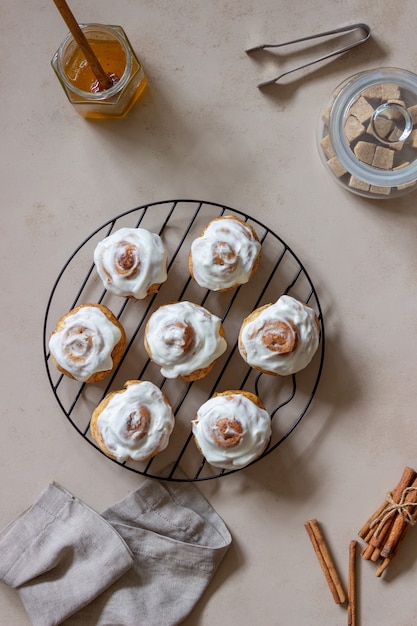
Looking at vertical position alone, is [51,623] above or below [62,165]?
below

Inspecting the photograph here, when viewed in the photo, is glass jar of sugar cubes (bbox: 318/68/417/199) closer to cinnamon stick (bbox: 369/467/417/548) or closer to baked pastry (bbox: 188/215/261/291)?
baked pastry (bbox: 188/215/261/291)

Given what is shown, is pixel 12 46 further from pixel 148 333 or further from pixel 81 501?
pixel 81 501

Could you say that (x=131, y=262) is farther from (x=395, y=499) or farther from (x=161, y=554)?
(x=395, y=499)

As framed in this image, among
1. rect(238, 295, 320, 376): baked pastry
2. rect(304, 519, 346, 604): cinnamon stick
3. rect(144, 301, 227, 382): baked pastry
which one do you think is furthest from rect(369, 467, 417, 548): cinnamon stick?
rect(144, 301, 227, 382): baked pastry

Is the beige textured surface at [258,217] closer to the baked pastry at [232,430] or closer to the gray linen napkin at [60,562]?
the gray linen napkin at [60,562]

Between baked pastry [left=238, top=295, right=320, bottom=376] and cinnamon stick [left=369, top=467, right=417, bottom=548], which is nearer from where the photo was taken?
baked pastry [left=238, top=295, right=320, bottom=376]

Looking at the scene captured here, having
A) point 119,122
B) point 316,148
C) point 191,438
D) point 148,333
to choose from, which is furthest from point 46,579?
point 316,148
